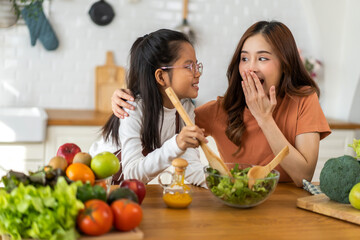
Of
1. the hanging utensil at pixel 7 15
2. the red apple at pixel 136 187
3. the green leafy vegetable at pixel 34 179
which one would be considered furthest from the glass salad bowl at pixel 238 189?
the hanging utensil at pixel 7 15

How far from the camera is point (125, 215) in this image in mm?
1149

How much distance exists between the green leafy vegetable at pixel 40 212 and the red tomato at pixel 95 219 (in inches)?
0.8

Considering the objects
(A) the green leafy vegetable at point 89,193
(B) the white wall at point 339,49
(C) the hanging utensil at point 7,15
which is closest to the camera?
(A) the green leafy vegetable at point 89,193

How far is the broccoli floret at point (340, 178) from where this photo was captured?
1.50 m

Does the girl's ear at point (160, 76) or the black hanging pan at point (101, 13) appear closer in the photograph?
the girl's ear at point (160, 76)

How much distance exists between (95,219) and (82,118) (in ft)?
7.07

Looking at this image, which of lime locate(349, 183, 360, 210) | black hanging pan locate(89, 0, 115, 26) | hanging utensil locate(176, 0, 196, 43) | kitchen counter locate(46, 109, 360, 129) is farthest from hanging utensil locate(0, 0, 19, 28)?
lime locate(349, 183, 360, 210)

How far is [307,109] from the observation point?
6.87 ft

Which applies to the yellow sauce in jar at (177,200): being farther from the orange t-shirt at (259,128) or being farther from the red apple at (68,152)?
the orange t-shirt at (259,128)

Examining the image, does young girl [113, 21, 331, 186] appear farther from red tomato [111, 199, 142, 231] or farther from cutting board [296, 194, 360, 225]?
red tomato [111, 199, 142, 231]

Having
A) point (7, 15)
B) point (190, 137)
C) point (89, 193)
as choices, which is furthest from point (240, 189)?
point (7, 15)

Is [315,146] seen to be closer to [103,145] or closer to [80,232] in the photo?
[103,145]

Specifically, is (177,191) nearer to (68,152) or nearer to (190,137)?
(190,137)

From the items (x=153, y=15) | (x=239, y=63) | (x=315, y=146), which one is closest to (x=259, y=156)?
(x=315, y=146)
